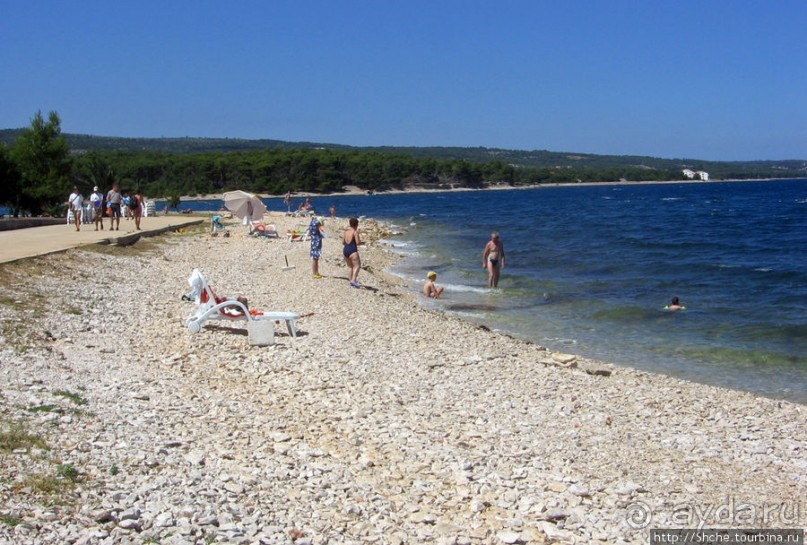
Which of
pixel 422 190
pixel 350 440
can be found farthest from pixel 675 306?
pixel 422 190

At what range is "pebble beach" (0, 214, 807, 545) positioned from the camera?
5168 mm

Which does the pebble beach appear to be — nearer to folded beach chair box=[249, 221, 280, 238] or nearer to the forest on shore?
folded beach chair box=[249, 221, 280, 238]

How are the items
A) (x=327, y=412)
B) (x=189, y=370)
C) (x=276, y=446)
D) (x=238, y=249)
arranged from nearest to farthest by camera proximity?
(x=276, y=446), (x=327, y=412), (x=189, y=370), (x=238, y=249)

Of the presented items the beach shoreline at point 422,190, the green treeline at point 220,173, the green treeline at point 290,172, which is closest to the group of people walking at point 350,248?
the green treeline at point 220,173

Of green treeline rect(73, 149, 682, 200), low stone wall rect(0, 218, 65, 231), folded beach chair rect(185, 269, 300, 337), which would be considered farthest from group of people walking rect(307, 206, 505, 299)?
green treeline rect(73, 149, 682, 200)

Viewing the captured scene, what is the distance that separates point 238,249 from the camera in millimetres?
24156

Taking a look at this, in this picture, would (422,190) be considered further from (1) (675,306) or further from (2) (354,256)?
(1) (675,306)

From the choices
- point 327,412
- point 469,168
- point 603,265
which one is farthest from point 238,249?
point 469,168

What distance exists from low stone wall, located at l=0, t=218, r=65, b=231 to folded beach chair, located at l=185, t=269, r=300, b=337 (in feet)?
55.5

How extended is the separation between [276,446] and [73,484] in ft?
5.84

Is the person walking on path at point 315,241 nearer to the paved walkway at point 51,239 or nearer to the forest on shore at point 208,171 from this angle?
the paved walkway at point 51,239

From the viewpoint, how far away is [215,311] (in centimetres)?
1046

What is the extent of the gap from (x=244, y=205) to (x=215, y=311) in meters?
17.5

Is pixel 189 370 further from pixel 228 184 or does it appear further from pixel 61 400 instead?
pixel 228 184
